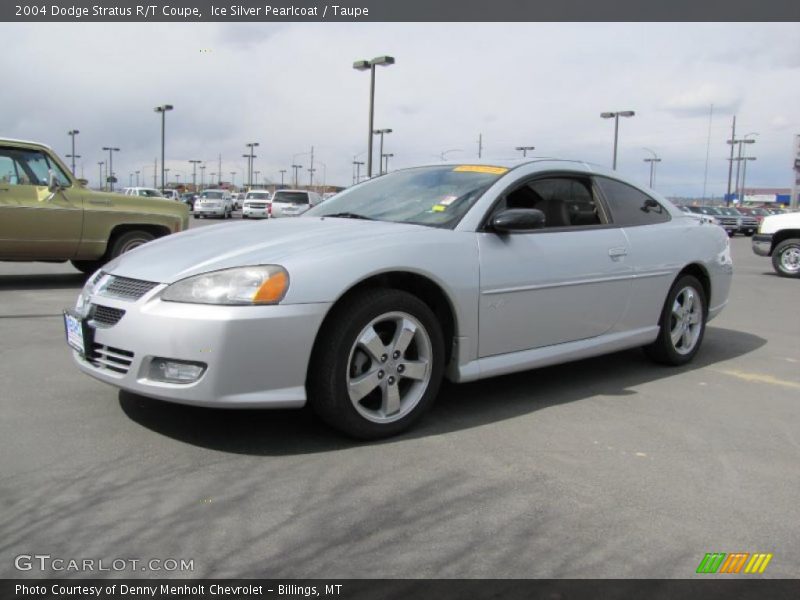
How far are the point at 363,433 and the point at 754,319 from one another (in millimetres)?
6117

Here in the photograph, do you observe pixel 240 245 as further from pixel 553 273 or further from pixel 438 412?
pixel 553 273

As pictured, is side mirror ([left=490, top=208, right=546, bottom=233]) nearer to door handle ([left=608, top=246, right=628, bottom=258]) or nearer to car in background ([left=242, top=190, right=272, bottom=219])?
door handle ([left=608, top=246, right=628, bottom=258])

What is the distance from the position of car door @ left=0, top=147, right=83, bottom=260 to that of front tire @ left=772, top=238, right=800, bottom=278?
12086mm

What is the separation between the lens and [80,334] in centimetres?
368

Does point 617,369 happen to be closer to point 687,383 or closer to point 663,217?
point 687,383

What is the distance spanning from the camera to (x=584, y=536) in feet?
8.82

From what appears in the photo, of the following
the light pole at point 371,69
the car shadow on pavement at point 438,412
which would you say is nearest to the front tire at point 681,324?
the car shadow on pavement at point 438,412

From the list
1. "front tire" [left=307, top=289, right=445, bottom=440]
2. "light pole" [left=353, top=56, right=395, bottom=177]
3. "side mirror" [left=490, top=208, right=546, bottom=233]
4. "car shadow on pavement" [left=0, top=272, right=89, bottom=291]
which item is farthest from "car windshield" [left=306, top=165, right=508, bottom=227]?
"light pole" [left=353, top=56, right=395, bottom=177]

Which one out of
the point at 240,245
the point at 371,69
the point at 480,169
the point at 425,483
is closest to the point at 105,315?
the point at 240,245

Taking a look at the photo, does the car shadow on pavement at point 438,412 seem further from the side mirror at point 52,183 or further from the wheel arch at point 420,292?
the side mirror at point 52,183

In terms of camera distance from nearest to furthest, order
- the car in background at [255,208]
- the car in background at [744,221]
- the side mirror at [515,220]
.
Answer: the side mirror at [515,220], the car in background at [744,221], the car in background at [255,208]

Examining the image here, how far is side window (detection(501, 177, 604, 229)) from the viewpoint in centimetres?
449

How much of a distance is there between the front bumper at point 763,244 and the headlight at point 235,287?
13.2 meters

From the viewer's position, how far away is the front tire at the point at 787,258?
13.5 meters
